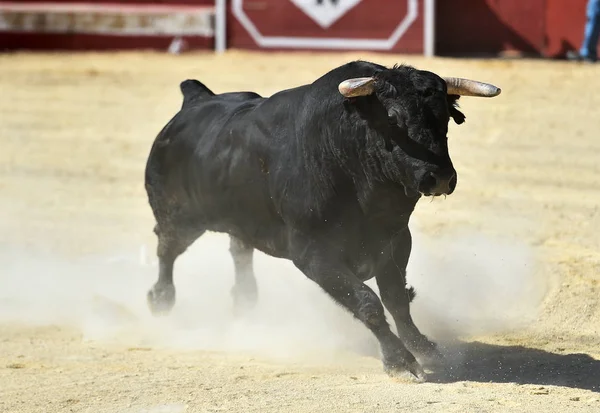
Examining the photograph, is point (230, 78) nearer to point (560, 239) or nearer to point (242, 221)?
point (560, 239)

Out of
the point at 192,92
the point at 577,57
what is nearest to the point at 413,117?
the point at 192,92

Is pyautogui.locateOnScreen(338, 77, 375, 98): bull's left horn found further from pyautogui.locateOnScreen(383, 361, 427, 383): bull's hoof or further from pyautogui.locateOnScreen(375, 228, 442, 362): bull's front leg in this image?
pyautogui.locateOnScreen(383, 361, 427, 383): bull's hoof

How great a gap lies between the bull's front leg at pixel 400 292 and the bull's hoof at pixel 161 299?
1.70m

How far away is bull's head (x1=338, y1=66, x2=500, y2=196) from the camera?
17.9 feet

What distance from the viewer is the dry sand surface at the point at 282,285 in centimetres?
574

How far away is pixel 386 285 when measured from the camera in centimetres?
639

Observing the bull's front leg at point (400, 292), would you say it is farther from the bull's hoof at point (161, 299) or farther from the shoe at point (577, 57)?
the shoe at point (577, 57)

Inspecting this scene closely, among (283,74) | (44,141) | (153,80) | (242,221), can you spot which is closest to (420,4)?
(283,74)

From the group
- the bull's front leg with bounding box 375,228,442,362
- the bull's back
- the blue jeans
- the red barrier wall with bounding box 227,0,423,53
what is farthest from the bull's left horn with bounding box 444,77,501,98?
the red barrier wall with bounding box 227,0,423,53

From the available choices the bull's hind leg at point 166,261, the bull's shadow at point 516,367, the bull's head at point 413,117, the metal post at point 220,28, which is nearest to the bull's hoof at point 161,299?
the bull's hind leg at point 166,261

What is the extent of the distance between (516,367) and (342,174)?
4.39 ft

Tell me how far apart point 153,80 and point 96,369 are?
8.96m

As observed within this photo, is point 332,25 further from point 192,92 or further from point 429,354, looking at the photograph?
point 429,354

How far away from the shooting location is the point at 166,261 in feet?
25.1
